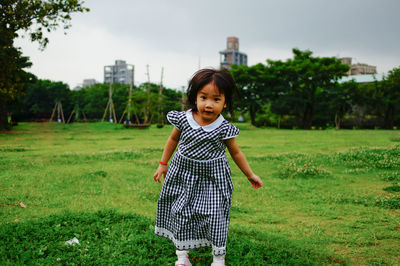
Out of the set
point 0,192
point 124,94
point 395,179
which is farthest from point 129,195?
point 124,94

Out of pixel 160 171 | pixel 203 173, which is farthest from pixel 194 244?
pixel 160 171

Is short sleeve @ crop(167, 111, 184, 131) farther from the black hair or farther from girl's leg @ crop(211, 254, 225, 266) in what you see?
girl's leg @ crop(211, 254, 225, 266)

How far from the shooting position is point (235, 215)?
581 centimetres

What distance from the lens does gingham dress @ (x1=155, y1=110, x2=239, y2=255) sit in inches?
137

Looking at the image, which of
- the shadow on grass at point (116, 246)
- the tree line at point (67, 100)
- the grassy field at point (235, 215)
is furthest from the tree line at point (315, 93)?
the shadow on grass at point (116, 246)

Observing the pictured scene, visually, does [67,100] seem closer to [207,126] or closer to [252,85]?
[252,85]

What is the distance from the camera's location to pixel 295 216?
587cm

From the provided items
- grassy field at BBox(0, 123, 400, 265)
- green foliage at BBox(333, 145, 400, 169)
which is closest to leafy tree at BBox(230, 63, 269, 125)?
green foliage at BBox(333, 145, 400, 169)

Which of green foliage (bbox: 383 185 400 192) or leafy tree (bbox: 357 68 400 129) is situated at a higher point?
leafy tree (bbox: 357 68 400 129)

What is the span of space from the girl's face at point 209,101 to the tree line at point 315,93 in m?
39.4

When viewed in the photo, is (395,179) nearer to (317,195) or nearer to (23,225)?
(317,195)

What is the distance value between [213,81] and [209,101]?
0.20 m

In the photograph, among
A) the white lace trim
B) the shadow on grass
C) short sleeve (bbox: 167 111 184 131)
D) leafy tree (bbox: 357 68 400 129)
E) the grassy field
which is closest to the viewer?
the white lace trim

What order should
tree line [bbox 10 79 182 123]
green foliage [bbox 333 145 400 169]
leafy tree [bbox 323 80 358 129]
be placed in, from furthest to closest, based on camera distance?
A: tree line [bbox 10 79 182 123], leafy tree [bbox 323 80 358 129], green foliage [bbox 333 145 400 169]
